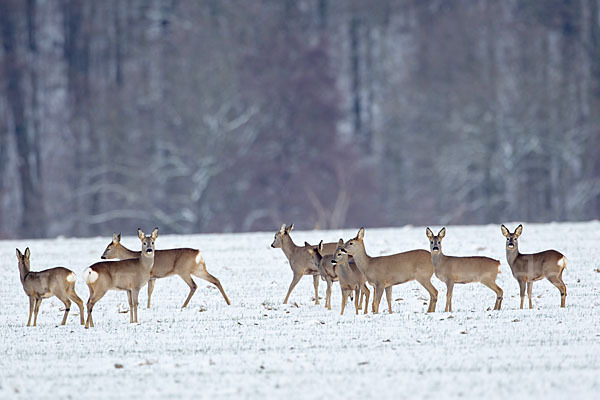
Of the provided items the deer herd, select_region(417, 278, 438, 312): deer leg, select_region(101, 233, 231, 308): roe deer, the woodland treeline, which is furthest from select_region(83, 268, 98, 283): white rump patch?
the woodland treeline

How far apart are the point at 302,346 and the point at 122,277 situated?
3694mm

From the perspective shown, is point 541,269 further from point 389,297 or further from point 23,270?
point 23,270

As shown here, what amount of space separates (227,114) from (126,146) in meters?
4.86

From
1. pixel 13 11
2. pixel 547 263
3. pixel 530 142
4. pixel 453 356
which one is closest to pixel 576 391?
pixel 453 356

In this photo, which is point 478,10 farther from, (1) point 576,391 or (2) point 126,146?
(1) point 576,391

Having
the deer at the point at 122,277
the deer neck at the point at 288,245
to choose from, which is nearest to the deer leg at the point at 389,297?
the deer neck at the point at 288,245

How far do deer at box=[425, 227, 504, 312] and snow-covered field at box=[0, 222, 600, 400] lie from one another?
12.9 inches

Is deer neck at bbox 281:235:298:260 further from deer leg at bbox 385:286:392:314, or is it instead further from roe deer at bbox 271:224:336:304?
deer leg at bbox 385:286:392:314

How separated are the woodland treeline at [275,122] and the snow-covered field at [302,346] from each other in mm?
27450

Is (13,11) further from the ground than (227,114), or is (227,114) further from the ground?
(13,11)

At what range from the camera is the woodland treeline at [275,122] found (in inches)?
1908

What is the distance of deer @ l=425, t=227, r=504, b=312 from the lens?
15586 millimetres

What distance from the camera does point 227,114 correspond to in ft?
161

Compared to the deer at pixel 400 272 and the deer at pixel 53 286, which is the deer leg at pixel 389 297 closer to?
the deer at pixel 400 272
